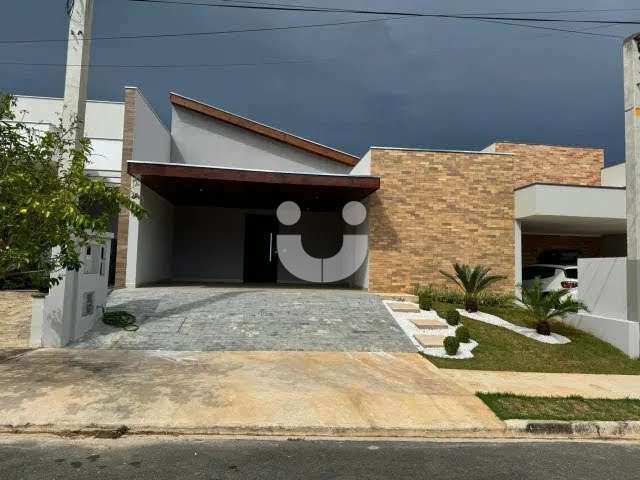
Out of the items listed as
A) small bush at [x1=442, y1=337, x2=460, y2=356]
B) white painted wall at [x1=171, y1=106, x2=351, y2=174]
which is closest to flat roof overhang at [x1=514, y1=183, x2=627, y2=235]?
small bush at [x1=442, y1=337, x2=460, y2=356]

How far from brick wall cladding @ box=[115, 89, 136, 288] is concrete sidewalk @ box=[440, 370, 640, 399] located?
10.2 meters

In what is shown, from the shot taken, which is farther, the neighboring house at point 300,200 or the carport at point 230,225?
the neighboring house at point 300,200

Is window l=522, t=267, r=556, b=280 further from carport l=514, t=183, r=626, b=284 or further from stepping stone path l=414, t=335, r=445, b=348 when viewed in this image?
stepping stone path l=414, t=335, r=445, b=348

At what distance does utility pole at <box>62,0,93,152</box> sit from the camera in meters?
9.41

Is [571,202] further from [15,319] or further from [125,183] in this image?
[15,319]

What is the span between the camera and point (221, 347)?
368 inches

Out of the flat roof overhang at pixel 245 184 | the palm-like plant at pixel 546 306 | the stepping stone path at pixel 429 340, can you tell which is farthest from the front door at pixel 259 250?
the palm-like plant at pixel 546 306

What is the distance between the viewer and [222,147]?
2045cm

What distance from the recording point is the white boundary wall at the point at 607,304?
10.4 meters

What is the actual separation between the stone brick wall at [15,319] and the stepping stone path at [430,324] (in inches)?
313

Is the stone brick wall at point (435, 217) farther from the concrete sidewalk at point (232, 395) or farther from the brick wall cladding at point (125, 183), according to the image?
the brick wall cladding at point (125, 183)

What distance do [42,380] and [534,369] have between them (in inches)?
317

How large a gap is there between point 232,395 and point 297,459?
2003 millimetres

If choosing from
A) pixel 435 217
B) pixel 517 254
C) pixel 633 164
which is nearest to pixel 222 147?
pixel 435 217
